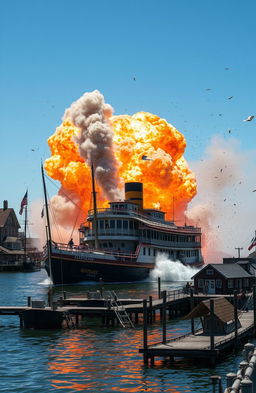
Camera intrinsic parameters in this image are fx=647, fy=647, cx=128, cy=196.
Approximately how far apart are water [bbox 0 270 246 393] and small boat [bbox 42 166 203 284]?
43.5 meters

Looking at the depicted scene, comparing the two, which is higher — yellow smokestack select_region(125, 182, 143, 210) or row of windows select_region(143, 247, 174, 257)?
yellow smokestack select_region(125, 182, 143, 210)

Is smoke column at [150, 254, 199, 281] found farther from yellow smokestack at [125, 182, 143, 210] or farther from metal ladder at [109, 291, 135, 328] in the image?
metal ladder at [109, 291, 135, 328]

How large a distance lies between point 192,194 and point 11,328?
308ft

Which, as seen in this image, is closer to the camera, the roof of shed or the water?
the water

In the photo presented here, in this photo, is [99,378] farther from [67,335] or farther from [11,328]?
[11,328]

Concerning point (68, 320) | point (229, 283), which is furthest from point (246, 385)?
point (229, 283)

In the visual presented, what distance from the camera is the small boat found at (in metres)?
95.9

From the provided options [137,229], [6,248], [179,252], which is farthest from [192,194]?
[6,248]

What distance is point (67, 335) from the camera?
46594 millimetres

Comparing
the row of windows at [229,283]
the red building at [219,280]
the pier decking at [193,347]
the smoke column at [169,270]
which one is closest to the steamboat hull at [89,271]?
the smoke column at [169,270]

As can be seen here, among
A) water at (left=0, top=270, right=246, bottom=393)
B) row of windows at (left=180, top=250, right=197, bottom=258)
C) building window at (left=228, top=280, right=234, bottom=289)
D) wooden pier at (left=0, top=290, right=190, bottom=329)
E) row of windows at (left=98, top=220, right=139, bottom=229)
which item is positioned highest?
row of windows at (left=98, top=220, right=139, bottom=229)

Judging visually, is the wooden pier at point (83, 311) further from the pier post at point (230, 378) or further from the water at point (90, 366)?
the pier post at point (230, 378)

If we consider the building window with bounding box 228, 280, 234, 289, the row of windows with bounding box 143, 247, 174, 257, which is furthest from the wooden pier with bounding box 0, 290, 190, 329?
the row of windows with bounding box 143, 247, 174, 257

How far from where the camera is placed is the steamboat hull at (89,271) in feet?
310
